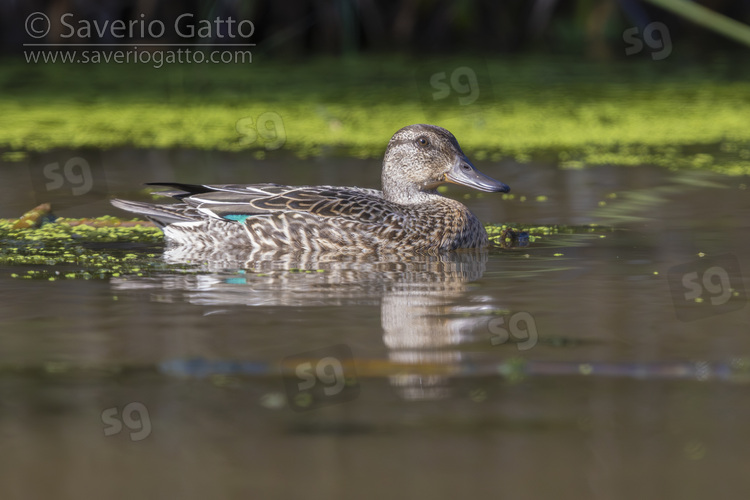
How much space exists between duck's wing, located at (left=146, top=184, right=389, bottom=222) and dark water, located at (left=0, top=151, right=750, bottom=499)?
35 centimetres

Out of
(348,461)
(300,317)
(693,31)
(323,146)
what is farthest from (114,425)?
(693,31)

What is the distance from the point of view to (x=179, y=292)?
671 centimetres

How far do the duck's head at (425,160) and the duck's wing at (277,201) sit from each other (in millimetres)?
437

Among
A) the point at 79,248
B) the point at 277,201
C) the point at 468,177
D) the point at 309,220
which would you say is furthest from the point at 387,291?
the point at 79,248

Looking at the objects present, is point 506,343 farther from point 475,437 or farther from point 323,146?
point 323,146

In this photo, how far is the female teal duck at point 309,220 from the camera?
26.1 ft

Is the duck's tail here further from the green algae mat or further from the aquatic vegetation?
the green algae mat

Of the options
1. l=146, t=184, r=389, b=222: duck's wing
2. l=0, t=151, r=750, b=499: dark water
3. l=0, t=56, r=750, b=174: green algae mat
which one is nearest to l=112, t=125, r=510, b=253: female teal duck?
l=146, t=184, r=389, b=222: duck's wing

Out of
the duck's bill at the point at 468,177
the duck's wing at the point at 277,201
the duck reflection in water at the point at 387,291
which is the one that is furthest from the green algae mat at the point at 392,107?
the duck reflection in water at the point at 387,291

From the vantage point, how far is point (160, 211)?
27.3ft

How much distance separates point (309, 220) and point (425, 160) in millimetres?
1005

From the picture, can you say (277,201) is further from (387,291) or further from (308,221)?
(387,291)

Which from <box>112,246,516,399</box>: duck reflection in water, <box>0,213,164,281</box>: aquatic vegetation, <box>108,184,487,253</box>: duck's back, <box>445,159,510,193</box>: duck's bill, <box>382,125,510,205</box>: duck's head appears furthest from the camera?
<box>382,125,510,205</box>: duck's head

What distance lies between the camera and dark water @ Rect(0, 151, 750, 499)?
4039mm
